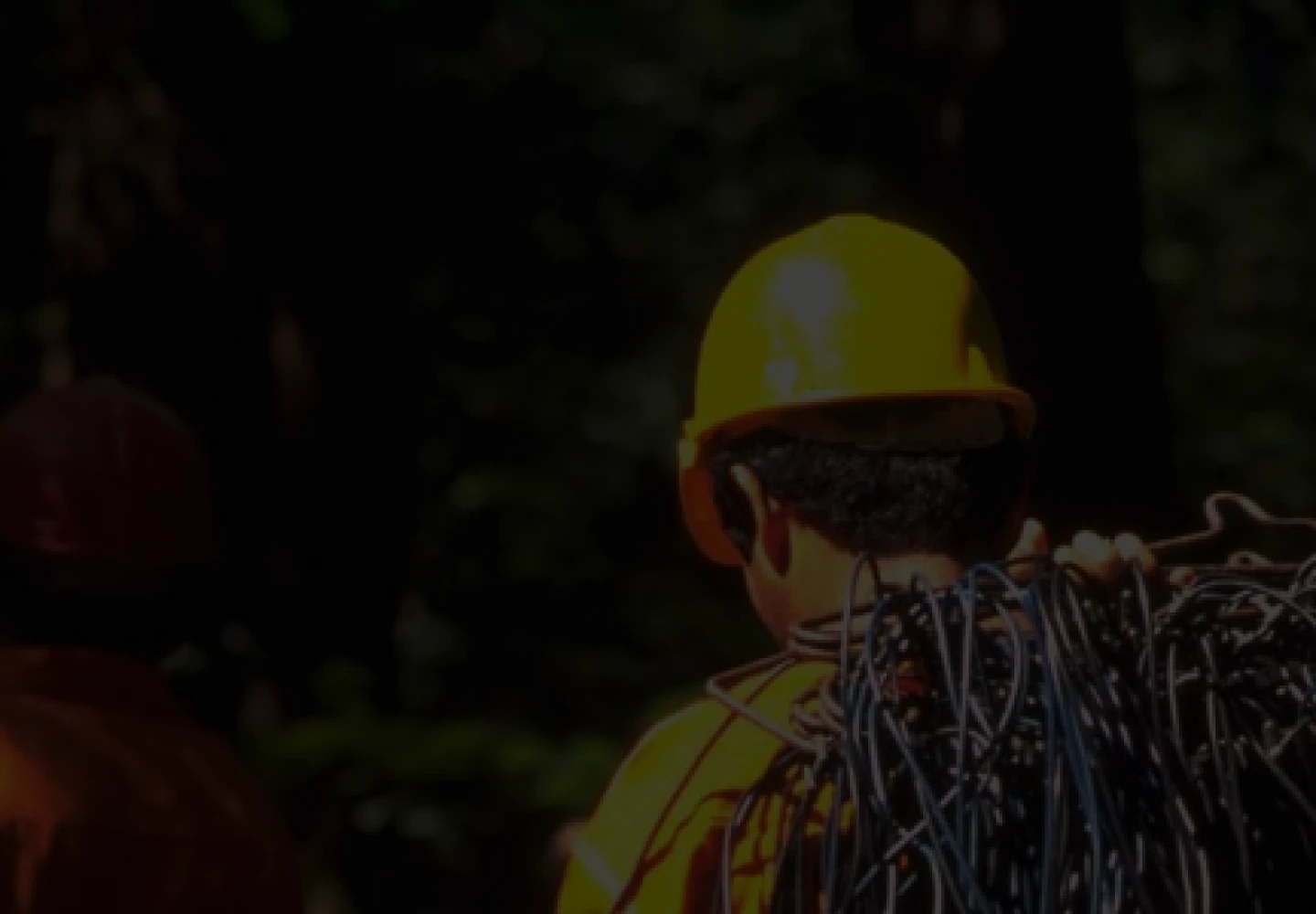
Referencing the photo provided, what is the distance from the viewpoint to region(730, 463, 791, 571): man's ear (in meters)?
4.09

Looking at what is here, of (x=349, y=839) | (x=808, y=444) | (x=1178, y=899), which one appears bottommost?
(x=349, y=839)

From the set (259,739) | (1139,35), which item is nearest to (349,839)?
(259,739)

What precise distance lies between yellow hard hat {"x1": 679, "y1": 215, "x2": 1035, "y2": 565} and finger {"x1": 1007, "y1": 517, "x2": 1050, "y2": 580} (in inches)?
4.9

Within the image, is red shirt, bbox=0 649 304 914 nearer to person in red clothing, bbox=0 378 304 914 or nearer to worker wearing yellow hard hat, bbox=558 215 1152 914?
person in red clothing, bbox=0 378 304 914

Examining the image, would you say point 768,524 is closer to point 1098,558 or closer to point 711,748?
point 711,748

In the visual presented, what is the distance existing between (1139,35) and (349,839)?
6197 millimetres

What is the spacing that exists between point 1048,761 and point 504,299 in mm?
7408

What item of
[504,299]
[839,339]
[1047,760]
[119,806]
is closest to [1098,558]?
[1047,760]

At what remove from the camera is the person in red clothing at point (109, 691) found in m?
4.85

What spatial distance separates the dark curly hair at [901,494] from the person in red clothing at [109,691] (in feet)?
3.75

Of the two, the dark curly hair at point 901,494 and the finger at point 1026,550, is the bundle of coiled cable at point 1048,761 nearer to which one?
the finger at point 1026,550

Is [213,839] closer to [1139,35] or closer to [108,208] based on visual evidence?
[108,208]

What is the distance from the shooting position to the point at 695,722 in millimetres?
3934

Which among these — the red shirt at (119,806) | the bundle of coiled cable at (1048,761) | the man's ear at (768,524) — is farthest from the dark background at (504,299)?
the bundle of coiled cable at (1048,761)
